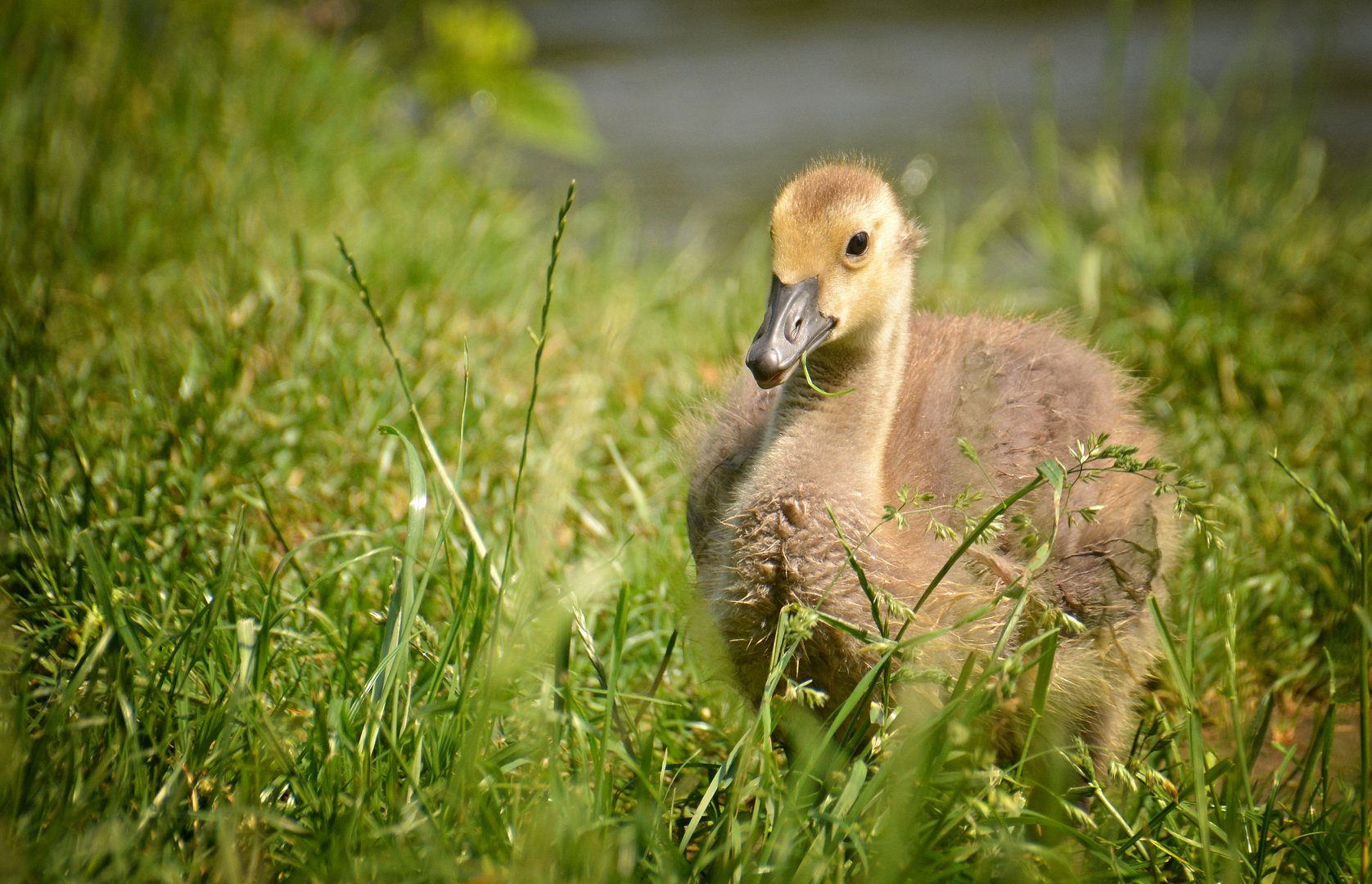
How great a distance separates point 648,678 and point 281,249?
2.67m

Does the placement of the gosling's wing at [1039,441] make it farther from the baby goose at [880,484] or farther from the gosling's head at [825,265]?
the gosling's head at [825,265]

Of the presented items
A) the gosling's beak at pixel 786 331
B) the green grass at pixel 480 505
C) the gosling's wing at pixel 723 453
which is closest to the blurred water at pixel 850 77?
the green grass at pixel 480 505

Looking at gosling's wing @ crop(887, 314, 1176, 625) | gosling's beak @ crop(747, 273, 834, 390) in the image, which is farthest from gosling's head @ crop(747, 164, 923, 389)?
gosling's wing @ crop(887, 314, 1176, 625)

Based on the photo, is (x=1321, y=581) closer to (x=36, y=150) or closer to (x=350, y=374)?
(x=350, y=374)

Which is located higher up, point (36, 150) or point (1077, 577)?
point (36, 150)

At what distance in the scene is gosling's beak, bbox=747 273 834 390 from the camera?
211 centimetres

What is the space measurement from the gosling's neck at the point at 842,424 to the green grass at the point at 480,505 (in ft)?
1.22

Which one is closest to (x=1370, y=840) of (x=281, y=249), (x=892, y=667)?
(x=892, y=667)

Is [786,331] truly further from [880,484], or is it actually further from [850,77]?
[850,77]

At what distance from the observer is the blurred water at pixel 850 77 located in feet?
24.1

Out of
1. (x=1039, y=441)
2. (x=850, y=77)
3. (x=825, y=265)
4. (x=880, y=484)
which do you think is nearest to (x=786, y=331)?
(x=825, y=265)

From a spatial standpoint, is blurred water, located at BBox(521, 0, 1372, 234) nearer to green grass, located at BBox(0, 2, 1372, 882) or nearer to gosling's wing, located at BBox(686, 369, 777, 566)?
green grass, located at BBox(0, 2, 1372, 882)

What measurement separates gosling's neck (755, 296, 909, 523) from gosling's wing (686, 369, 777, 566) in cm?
14

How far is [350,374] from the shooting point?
11.2 ft
